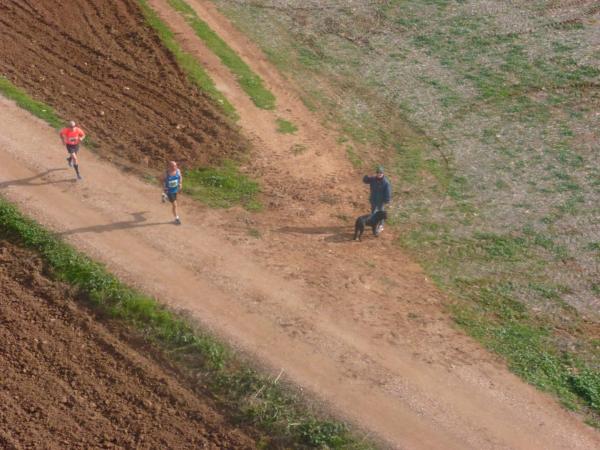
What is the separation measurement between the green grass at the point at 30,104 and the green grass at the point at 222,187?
195 inches

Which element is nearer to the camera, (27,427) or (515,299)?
(27,427)

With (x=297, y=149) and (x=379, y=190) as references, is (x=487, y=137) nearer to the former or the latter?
(x=297, y=149)

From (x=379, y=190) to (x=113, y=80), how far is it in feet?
37.1

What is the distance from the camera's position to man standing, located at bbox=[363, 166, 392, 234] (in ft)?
61.8

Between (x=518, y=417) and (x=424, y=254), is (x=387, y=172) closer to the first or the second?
(x=424, y=254)

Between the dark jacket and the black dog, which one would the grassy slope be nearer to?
the black dog

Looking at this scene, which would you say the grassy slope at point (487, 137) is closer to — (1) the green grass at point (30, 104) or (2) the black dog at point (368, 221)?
(2) the black dog at point (368, 221)

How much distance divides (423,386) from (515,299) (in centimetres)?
422

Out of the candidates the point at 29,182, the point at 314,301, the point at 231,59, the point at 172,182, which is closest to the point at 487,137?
the point at 231,59

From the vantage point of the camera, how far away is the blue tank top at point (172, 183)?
18.3m

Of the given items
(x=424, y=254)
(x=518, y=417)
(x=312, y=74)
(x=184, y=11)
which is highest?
(x=184, y=11)

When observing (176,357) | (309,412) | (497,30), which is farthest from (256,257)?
(497,30)

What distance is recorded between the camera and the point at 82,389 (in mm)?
14766

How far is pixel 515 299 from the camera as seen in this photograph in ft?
58.0
